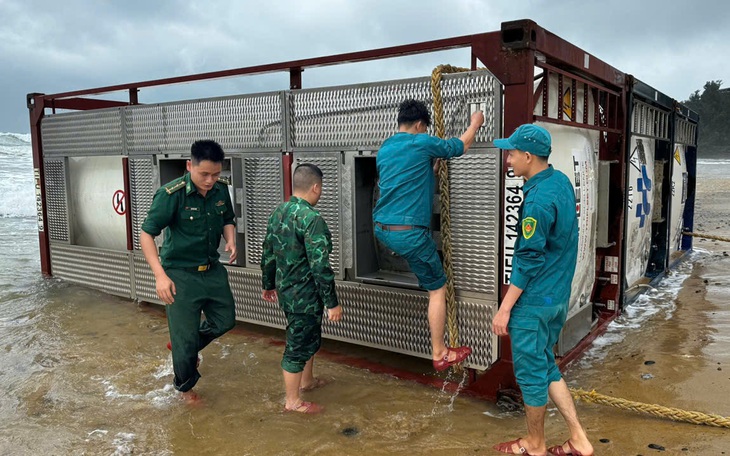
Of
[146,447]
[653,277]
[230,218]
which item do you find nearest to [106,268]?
[230,218]

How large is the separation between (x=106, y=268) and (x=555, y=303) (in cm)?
607

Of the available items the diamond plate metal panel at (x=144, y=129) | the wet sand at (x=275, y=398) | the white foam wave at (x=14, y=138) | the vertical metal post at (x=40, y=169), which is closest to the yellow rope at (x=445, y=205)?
the wet sand at (x=275, y=398)

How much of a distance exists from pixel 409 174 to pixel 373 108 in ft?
3.25

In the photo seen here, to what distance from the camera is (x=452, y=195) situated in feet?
14.9

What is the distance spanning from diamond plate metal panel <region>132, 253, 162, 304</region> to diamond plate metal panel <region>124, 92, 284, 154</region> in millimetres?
1310

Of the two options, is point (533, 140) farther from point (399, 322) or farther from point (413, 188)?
point (399, 322)

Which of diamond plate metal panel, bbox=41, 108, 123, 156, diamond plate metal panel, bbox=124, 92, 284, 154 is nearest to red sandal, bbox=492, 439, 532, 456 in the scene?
diamond plate metal panel, bbox=124, 92, 284, 154

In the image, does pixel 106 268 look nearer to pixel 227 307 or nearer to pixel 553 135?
pixel 227 307

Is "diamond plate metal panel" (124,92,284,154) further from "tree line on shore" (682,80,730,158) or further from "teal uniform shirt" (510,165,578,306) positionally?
"tree line on shore" (682,80,730,158)

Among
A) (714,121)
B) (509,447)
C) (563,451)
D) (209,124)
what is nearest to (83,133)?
(209,124)

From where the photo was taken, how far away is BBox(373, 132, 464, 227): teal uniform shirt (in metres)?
4.11

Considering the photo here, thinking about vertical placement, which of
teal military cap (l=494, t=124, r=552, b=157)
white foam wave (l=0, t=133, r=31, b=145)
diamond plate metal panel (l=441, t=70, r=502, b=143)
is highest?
white foam wave (l=0, t=133, r=31, b=145)

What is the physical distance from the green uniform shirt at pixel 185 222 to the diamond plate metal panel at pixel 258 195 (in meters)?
1.17

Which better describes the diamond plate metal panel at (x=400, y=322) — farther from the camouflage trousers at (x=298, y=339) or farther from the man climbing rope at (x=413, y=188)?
the camouflage trousers at (x=298, y=339)
